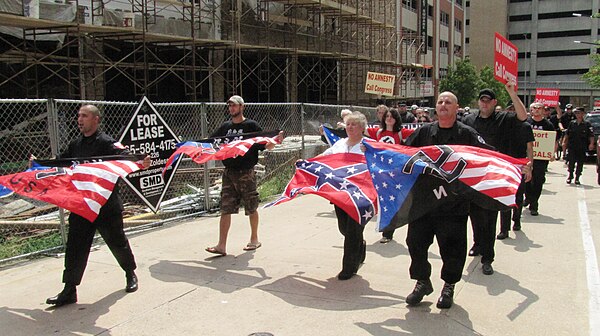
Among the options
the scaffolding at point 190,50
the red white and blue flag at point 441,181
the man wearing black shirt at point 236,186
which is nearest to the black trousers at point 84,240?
the man wearing black shirt at point 236,186

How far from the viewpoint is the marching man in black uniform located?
5047mm

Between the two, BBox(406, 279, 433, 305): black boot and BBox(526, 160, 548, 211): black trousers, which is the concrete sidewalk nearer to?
BBox(406, 279, 433, 305): black boot

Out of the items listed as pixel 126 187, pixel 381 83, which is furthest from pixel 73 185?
pixel 381 83

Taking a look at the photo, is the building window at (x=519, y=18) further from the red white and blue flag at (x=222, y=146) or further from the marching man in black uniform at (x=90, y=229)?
the marching man in black uniform at (x=90, y=229)

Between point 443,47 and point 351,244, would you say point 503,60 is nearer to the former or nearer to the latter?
point 351,244

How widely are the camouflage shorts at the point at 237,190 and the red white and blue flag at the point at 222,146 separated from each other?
277 mm

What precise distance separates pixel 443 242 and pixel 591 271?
2335mm

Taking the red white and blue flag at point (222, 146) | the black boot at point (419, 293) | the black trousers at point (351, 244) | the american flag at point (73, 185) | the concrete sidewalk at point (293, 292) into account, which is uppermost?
the red white and blue flag at point (222, 146)

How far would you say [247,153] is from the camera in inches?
267

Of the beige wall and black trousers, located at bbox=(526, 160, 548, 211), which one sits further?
the beige wall

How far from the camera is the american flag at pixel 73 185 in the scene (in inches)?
196

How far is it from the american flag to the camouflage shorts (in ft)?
5.50

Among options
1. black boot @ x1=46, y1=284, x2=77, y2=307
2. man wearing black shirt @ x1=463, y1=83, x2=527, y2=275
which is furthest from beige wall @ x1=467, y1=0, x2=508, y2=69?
black boot @ x1=46, y1=284, x2=77, y2=307

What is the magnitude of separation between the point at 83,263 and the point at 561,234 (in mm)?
6414
